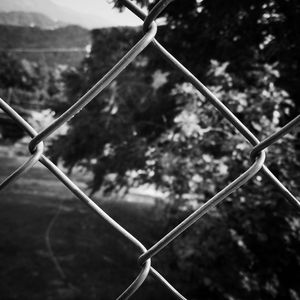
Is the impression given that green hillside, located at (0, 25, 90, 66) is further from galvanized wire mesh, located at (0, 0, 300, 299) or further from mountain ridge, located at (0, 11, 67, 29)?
galvanized wire mesh, located at (0, 0, 300, 299)

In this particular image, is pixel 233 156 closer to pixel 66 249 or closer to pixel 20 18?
pixel 20 18

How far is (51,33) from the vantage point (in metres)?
12.9

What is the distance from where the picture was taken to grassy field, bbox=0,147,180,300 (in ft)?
13.7

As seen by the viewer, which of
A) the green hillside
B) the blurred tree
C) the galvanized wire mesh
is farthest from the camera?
the green hillside

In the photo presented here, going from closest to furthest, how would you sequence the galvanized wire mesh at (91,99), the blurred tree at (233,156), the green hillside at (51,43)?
the galvanized wire mesh at (91,99) → the blurred tree at (233,156) → the green hillside at (51,43)

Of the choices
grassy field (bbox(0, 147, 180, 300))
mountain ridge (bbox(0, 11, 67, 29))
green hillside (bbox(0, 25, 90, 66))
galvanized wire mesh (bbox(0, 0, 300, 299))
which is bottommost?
grassy field (bbox(0, 147, 180, 300))

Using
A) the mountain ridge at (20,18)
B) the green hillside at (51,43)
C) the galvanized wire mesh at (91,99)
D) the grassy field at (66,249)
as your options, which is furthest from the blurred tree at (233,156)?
the green hillside at (51,43)

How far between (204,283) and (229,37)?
87.1 inches

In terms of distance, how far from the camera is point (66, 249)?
5297 mm

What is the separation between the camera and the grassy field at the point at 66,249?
418 cm

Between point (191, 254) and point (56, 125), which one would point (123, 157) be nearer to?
point (191, 254)

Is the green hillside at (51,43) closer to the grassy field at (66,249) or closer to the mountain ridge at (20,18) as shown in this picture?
the grassy field at (66,249)

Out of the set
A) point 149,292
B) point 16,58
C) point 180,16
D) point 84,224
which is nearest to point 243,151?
point 180,16

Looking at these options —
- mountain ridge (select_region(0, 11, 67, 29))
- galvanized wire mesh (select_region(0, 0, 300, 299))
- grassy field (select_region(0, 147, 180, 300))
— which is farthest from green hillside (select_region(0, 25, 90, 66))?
galvanized wire mesh (select_region(0, 0, 300, 299))
